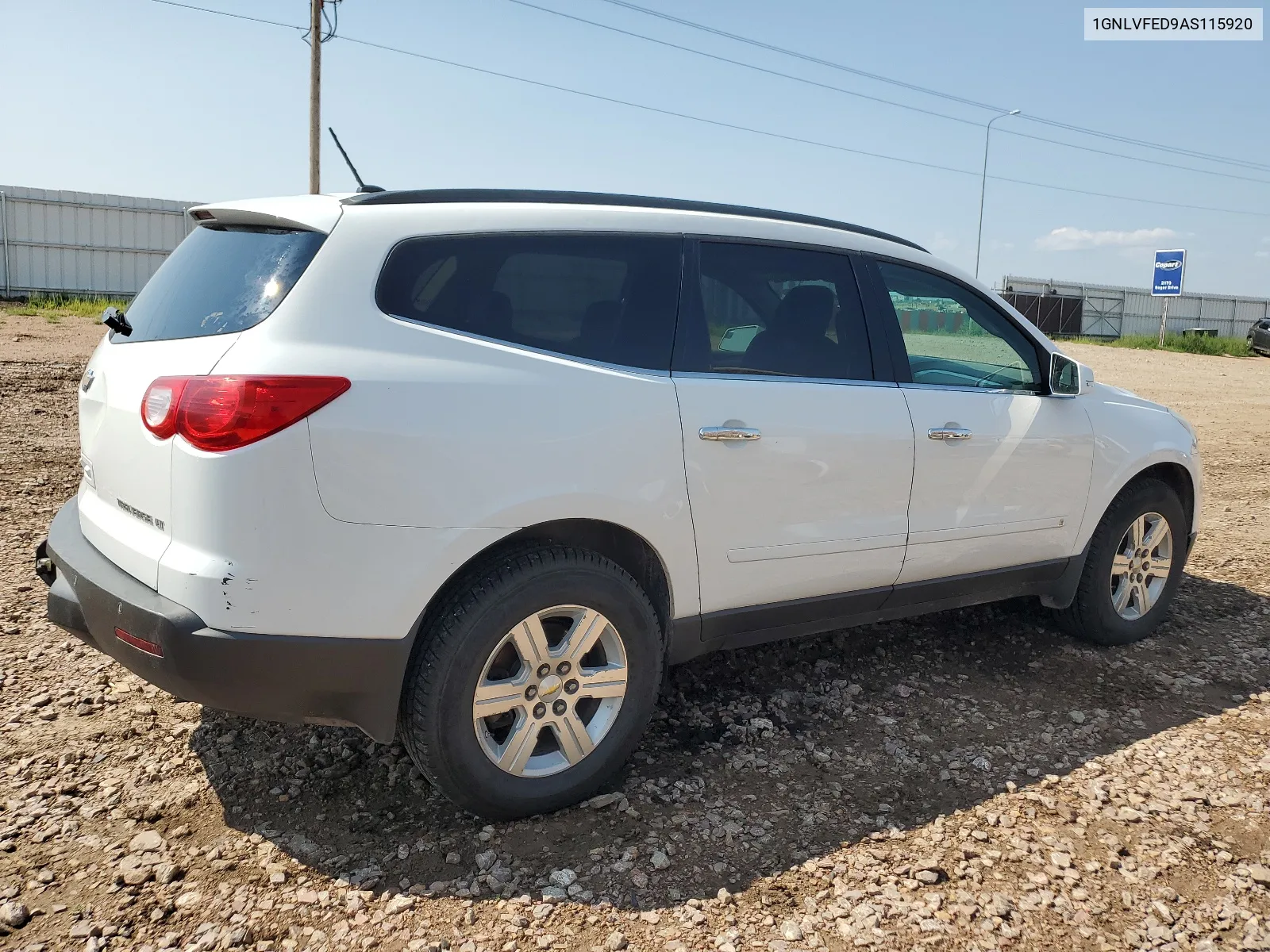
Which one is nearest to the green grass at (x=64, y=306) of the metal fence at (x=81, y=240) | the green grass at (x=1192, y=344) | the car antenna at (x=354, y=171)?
the metal fence at (x=81, y=240)

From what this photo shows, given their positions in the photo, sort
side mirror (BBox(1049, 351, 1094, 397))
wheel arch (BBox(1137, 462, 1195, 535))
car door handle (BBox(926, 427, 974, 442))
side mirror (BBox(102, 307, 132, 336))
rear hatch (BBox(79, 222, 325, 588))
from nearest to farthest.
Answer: rear hatch (BBox(79, 222, 325, 588)) < side mirror (BBox(102, 307, 132, 336)) < car door handle (BBox(926, 427, 974, 442)) < side mirror (BBox(1049, 351, 1094, 397)) < wheel arch (BBox(1137, 462, 1195, 535))

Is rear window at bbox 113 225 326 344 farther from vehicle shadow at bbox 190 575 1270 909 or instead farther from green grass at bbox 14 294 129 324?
green grass at bbox 14 294 129 324

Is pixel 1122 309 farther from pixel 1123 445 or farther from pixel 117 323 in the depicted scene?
pixel 117 323

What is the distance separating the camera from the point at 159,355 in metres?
2.79

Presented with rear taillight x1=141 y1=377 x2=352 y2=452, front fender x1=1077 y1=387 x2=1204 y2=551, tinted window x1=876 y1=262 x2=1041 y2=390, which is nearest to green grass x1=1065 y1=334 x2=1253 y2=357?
front fender x1=1077 y1=387 x2=1204 y2=551

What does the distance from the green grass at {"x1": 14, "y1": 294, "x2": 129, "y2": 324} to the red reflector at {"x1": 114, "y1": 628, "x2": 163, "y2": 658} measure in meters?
18.2

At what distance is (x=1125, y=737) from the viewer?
12.4 feet

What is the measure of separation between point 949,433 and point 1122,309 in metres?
43.7

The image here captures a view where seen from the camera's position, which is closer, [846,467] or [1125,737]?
[846,467]

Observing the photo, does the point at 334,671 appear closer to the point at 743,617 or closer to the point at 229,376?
the point at 229,376

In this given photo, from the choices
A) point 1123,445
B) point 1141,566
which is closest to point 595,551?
point 1123,445

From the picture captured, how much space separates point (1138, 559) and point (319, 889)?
398 centimetres

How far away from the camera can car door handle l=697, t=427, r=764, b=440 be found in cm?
316

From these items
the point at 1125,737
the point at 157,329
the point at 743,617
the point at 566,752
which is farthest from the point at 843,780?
the point at 157,329
